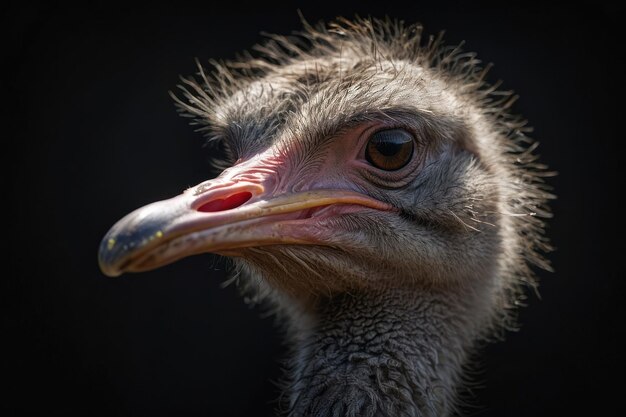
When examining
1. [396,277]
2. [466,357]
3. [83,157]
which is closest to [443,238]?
[396,277]

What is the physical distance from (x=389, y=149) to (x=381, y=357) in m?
0.82

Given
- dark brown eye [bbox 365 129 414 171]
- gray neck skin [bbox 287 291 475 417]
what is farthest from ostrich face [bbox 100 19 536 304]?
gray neck skin [bbox 287 291 475 417]

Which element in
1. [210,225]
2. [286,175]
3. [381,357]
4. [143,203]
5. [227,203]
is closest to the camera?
[210,225]

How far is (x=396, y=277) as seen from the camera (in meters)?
2.65

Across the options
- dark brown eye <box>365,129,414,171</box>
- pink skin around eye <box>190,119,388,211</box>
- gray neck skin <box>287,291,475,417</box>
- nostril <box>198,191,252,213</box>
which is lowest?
gray neck skin <box>287,291,475,417</box>

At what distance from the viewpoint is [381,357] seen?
2547 millimetres

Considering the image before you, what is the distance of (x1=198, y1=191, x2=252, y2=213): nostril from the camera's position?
208 centimetres

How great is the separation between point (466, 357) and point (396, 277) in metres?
0.59

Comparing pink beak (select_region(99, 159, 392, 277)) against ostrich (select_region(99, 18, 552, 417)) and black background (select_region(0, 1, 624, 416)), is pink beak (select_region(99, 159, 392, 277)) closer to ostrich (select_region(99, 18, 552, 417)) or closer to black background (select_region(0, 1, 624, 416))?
ostrich (select_region(99, 18, 552, 417))

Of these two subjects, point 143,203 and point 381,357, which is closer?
point 381,357

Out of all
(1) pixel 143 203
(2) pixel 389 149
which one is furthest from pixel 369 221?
(1) pixel 143 203

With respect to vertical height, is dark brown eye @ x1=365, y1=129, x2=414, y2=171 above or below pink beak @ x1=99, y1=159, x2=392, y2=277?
above

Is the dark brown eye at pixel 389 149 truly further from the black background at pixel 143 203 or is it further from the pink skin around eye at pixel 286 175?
the black background at pixel 143 203

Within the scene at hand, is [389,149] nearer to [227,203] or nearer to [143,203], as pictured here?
[227,203]
